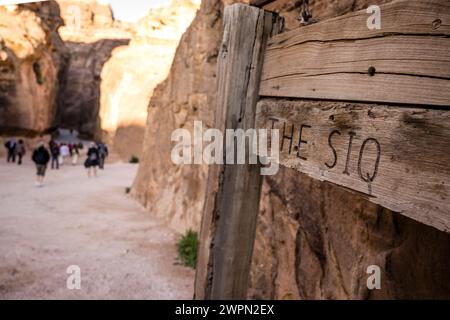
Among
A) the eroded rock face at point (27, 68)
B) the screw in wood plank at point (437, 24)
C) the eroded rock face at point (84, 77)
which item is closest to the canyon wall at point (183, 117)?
the screw in wood plank at point (437, 24)

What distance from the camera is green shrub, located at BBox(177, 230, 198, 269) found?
509 cm

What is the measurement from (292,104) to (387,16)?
488 millimetres

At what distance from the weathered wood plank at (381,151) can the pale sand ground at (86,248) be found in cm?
345

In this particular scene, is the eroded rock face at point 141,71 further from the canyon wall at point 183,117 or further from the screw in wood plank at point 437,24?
the screw in wood plank at point 437,24

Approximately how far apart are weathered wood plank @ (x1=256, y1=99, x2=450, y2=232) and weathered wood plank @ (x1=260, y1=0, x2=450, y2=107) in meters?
0.05

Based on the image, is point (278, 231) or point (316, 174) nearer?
point (316, 174)

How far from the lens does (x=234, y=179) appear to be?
5.93 ft

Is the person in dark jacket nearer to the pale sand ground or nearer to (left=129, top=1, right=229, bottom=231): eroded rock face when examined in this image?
the pale sand ground

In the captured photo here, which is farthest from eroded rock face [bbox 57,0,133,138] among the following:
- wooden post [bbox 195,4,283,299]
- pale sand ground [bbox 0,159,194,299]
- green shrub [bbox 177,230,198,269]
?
wooden post [bbox 195,4,283,299]

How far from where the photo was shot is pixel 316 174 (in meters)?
1.34

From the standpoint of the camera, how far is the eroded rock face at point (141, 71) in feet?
65.6

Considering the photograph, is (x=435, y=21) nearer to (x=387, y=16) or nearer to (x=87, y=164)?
(x=387, y=16)

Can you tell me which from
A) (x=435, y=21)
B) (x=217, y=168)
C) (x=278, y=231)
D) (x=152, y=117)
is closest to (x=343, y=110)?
(x=435, y=21)

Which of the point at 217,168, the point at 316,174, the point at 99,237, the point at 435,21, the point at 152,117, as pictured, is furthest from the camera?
the point at 152,117
